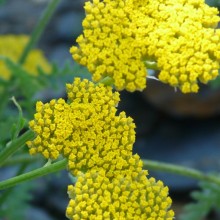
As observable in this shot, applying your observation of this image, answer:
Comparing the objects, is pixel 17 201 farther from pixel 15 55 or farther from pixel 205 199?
pixel 205 199

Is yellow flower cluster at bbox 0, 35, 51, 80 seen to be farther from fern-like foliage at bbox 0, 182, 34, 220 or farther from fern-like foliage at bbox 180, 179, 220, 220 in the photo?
fern-like foliage at bbox 180, 179, 220, 220

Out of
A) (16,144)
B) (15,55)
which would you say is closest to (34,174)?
(16,144)

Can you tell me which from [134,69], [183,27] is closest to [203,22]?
[183,27]

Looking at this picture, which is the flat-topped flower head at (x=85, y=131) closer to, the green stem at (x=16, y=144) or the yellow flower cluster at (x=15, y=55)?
the green stem at (x=16, y=144)

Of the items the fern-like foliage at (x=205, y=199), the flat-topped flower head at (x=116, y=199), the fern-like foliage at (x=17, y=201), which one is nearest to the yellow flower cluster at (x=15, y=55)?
the fern-like foliage at (x=17, y=201)

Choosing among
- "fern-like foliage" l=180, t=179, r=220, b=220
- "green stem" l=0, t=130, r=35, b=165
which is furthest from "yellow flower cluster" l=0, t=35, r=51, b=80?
"green stem" l=0, t=130, r=35, b=165
